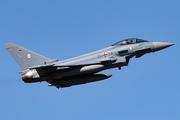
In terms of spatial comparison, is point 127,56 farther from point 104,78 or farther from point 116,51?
point 104,78

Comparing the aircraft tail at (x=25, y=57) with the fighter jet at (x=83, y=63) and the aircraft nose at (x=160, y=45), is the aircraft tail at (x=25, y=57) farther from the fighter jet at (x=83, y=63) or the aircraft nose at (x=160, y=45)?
the aircraft nose at (x=160, y=45)

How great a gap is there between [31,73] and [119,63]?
6973mm

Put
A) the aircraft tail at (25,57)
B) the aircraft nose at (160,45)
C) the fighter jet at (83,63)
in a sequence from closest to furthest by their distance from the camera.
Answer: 1. the fighter jet at (83,63)
2. the aircraft nose at (160,45)
3. the aircraft tail at (25,57)

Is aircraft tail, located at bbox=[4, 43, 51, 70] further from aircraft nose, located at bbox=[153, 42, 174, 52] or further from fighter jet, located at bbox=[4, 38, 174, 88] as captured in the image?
aircraft nose, located at bbox=[153, 42, 174, 52]

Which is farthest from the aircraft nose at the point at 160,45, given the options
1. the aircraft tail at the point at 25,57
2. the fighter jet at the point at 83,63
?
the aircraft tail at the point at 25,57

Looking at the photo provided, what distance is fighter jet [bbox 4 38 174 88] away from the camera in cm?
1972

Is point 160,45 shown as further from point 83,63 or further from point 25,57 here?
point 25,57

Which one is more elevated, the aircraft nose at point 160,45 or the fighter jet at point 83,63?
the aircraft nose at point 160,45

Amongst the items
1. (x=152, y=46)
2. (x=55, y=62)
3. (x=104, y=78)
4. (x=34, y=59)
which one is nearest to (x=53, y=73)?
(x=55, y=62)

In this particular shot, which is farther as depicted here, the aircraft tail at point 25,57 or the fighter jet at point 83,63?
the aircraft tail at point 25,57

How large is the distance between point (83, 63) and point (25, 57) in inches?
202

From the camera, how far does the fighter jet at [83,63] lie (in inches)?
776

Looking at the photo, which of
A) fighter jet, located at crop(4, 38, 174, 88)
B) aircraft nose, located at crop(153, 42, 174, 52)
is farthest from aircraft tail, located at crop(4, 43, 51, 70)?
aircraft nose, located at crop(153, 42, 174, 52)

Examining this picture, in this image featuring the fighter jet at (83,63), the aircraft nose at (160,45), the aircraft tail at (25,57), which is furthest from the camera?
the aircraft tail at (25,57)
